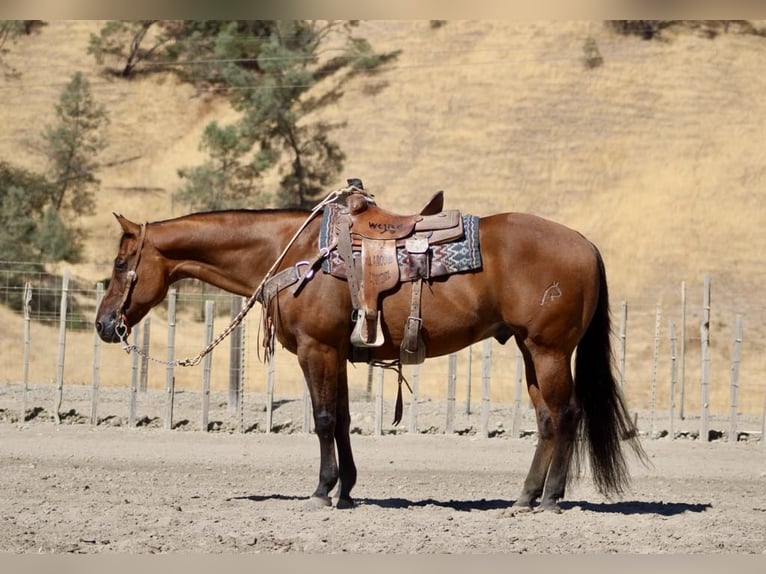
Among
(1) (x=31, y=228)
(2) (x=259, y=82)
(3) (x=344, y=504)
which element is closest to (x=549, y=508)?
(3) (x=344, y=504)

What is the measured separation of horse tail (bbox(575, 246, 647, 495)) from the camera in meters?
7.63

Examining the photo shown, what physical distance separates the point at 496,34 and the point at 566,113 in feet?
16.0

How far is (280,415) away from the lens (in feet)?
45.3

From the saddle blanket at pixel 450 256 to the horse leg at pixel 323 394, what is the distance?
519mm

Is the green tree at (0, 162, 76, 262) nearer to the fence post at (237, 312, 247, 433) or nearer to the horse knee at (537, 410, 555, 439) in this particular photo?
the fence post at (237, 312, 247, 433)

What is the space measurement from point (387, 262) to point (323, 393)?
917 mm

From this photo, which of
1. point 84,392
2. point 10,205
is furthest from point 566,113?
point 84,392

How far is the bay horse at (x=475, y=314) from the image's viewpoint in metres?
7.41

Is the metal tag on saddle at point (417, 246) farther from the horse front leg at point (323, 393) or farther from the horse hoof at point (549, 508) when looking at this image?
the horse hoof at point (549, 508)

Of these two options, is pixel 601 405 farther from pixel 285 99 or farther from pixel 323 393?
pixel 285 99

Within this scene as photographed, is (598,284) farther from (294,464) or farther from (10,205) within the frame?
(10,205)

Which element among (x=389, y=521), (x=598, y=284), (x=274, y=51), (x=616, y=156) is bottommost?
(x=389, y=521)

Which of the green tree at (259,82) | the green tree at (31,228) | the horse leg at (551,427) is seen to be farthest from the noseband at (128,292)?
the green tree at (259,82)

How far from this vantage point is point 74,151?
32.4m
